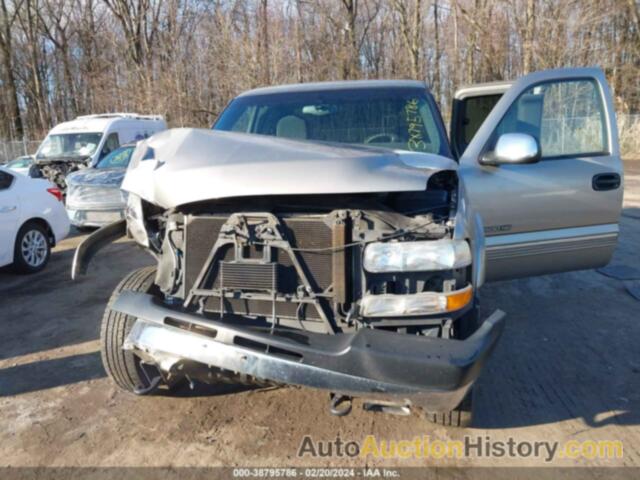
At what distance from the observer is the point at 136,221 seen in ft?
9.82

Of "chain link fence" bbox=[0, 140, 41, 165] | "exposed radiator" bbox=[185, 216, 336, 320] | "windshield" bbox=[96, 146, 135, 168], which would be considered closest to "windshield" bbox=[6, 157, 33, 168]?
"windshield" bbox=[96, 146, 135, 168]

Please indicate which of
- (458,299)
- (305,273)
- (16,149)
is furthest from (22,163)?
(458,299)

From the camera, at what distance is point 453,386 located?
7.09ft

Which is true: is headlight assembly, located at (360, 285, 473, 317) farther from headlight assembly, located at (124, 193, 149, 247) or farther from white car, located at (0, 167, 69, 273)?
white car, located at (0, 167, 69, 273)

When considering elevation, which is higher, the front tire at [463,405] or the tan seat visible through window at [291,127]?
the tan seat visible through window at [291,127]

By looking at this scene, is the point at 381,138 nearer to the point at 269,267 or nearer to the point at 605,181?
the point at 269,267

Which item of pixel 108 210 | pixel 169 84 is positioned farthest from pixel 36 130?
pixel 108 210

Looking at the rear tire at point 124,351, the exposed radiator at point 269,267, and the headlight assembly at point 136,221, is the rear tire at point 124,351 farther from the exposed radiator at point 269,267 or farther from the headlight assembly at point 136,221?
the exposed radiator at point 269,267

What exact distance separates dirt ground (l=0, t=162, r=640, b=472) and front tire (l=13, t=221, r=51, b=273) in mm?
2052

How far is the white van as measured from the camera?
1134 cm

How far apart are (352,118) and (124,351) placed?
89.1 inches

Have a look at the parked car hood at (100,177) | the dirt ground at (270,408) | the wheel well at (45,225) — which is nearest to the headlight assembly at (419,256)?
the dirt ground at (270,408)

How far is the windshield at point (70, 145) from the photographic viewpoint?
1154 cm

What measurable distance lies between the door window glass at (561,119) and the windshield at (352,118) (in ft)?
2.15
